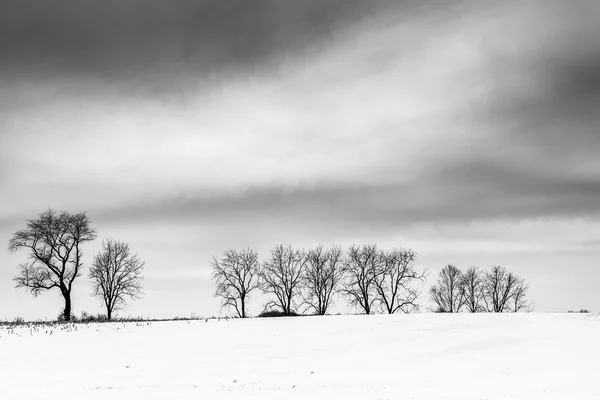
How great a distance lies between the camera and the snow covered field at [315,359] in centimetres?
1820

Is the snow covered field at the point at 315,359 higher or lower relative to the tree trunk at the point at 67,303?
lower

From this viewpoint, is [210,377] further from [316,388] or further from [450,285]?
[450,285]

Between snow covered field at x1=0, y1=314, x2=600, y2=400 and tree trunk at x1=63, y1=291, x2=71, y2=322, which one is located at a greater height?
tree trunk at x1=63, y1=291, x2=71, y2=322

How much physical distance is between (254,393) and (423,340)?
17.8 m

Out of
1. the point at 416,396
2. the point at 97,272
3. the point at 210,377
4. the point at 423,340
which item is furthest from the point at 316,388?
the point at 97,272

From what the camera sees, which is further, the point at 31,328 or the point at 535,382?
the point at 31,328

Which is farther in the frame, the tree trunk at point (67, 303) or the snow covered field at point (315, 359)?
the tree trunk at point (67, 303)

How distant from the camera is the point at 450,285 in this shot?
9769 centimetres

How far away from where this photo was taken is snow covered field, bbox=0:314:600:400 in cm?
1820

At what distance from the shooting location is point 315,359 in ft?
92.3

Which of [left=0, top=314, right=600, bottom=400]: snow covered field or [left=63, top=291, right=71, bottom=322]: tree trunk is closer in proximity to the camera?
[left=0, top=314, right=600, bottom=400]: snow covered field

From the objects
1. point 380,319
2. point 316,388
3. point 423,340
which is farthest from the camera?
point 380,319

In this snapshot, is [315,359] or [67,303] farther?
[67,303]

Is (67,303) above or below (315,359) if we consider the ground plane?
above
